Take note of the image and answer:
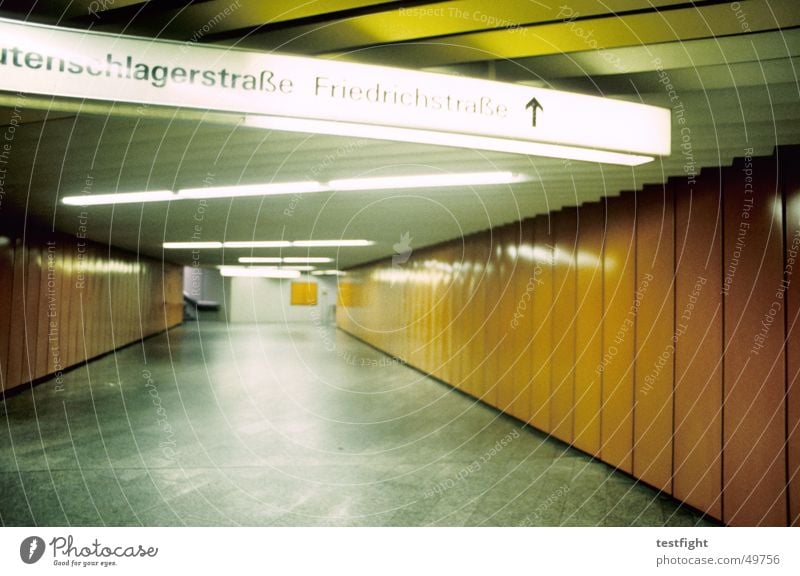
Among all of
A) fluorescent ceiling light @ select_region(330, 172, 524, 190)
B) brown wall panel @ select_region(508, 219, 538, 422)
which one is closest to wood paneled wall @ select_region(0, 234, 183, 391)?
fluorescent ceiling light @ select_region(330, 172, 524, 190)

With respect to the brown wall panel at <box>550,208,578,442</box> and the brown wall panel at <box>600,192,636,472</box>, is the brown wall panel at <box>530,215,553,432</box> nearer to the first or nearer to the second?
the brown wall panel at <box>550,208,578,442</box>

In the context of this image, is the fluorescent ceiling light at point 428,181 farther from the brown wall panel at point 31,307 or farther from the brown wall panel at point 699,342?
the brown wall panel at point 31,307

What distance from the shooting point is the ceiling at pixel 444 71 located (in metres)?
2.26

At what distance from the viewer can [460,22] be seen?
92.4 inches

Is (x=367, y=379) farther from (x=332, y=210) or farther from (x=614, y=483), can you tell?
(x=614, y=483)

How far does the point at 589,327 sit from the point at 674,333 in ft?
4.19

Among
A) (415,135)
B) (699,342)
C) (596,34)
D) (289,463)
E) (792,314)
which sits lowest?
(289,463)

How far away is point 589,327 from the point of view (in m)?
5.75

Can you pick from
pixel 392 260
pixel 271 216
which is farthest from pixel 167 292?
pixel 271 216

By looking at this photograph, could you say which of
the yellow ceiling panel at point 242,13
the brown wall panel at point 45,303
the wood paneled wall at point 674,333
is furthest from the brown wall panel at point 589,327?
the brown wall panel at point 45,303

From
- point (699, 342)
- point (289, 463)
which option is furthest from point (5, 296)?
point (699, 342)

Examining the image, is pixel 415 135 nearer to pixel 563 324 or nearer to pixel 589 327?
pixel 589 327

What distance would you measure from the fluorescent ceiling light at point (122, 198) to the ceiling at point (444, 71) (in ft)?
0.99

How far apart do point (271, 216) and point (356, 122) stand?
5486 millimetres
